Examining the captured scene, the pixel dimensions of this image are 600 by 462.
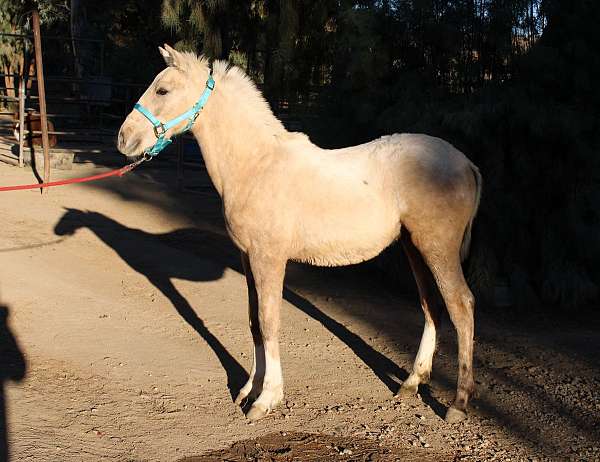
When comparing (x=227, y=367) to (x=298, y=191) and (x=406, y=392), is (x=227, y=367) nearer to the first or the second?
(x=406, y=392)

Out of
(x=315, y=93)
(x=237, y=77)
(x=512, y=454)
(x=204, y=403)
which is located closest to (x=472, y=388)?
(x=512, y=454)

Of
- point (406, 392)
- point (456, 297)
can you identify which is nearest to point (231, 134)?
point (456, 297)

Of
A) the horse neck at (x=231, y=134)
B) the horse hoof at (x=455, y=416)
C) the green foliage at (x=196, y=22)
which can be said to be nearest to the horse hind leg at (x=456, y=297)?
the horse hoof at (x=455, y=416)

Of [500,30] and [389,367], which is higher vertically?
[500,30]

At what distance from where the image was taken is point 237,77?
13.6 ft

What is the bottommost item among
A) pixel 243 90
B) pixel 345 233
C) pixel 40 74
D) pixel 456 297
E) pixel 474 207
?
pixel 456 297

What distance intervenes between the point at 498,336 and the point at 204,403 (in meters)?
2.95

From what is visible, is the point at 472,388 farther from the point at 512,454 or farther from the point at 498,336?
the point at 498,336

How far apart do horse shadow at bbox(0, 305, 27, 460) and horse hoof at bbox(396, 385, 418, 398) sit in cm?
250

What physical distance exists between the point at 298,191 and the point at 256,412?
1.42m

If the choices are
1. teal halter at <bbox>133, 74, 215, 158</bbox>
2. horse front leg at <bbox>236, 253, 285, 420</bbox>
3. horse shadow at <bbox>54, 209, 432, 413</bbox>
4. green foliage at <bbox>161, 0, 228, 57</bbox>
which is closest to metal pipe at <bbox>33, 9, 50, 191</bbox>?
horse shadow at <bbox>54, 209, 432, 413</bbox>

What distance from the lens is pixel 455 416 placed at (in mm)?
4070

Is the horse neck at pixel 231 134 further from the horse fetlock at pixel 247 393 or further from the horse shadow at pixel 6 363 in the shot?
the horse shadow at pixel 6 363

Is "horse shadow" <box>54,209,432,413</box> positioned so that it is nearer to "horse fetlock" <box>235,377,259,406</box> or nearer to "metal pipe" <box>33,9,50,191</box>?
"horse fetlock" <box>235,377,259,406</box>
